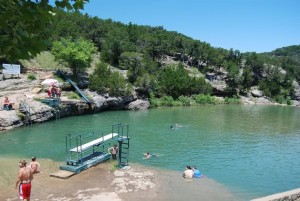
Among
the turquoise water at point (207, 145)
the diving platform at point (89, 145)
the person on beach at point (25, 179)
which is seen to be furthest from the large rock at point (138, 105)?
the person on beach at point (25, 179)

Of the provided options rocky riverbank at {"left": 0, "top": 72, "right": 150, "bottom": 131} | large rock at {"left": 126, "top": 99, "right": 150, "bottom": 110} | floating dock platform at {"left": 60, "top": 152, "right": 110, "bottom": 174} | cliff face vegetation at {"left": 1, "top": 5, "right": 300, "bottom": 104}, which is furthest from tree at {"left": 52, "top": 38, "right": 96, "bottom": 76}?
floating dock platform at {"left": 60, "top": 152, "right": 110, "bottom": 174}

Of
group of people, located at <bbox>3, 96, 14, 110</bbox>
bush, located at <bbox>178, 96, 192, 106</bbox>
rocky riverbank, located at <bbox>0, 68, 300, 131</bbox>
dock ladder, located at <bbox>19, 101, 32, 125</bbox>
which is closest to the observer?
rocky riverbank, located at <bbox>0, 68, 300, 131</bbox>

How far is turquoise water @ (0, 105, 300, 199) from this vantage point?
1008 inches

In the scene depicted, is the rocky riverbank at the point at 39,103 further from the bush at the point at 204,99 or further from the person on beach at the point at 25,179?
the person on beach at the point at 25,179

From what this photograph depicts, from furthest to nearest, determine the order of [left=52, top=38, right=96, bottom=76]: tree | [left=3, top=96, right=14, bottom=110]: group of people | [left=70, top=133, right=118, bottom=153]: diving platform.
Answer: [left=52, top=38, right=96, bottom=76]: tree < [left=3, top=96, right=14, bottom=110]: group of people < [left=70, top=133, right=118, bottom=153]: diving platform

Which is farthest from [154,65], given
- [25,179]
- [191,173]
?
[25,179]

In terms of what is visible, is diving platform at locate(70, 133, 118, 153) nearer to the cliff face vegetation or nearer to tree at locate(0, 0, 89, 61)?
tree at locate(0, 0, 89, 61)

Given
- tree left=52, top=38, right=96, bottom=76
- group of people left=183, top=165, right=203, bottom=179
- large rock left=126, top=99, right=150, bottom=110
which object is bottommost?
group of people left=183, top=165, right=203, bottom=179

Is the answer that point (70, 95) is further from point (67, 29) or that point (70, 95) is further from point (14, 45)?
point (14, 45)

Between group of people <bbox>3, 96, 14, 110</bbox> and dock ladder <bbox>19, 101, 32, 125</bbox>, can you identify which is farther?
dock ladder <bbox>19, 101, 32, 125</bbox>

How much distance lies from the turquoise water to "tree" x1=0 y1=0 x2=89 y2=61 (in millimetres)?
18700

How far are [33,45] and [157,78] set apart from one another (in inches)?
2816

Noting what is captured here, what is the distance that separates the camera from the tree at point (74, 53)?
191 feet

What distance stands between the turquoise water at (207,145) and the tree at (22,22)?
61.4 feet
